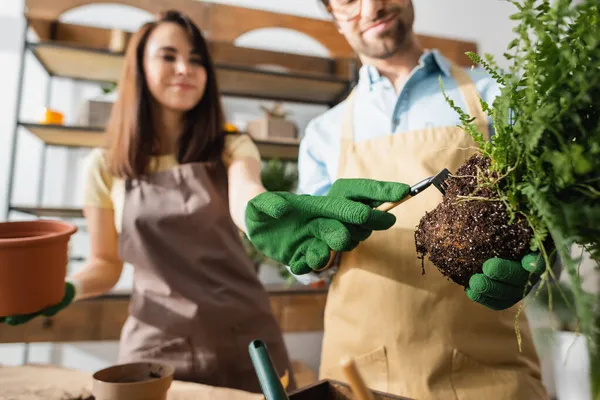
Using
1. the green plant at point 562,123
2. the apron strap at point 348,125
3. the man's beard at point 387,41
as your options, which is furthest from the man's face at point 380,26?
the green plant at point 562,123

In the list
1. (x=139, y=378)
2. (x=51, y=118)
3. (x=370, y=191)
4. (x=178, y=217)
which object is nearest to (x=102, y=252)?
(x=178, y=217)

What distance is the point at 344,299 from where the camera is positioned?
0.91 meters

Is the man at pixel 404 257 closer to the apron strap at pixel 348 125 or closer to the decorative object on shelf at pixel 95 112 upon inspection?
the apron strap at pixel 348 125

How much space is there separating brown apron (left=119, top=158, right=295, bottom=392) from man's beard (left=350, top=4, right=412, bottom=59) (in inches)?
19.2

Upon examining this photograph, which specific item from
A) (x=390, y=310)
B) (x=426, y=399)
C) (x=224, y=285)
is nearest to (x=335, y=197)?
(x=390, y=310)

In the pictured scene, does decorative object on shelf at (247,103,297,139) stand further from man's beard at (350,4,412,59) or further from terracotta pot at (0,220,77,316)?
terracotta pot at (0,220,77,316)

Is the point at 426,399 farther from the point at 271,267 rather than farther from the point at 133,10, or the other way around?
the point at 133,10

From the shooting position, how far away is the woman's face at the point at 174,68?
1.11 m

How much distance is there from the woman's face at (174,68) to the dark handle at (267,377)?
834 mm

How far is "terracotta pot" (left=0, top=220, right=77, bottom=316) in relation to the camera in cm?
67

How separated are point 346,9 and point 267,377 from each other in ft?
2.63

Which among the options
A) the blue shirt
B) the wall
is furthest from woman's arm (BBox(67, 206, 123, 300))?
the wall

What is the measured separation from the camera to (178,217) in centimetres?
110

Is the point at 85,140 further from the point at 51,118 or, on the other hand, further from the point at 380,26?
the point at 380,26
